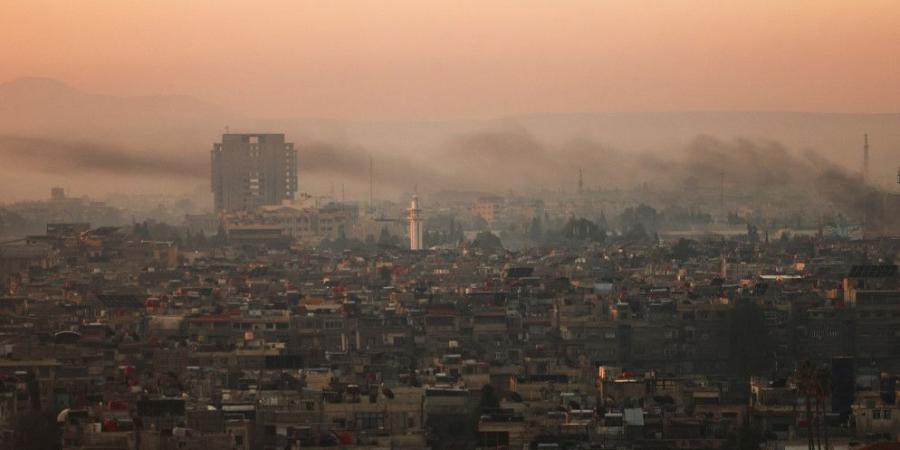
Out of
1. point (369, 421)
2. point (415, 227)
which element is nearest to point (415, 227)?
Result: point (415, 227)

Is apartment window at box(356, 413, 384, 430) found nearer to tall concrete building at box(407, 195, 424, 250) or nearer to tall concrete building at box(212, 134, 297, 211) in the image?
tall concrete building at box(407, 195, 424, 250)

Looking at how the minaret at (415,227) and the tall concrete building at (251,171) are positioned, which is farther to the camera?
the tall concrete building at (251,171)

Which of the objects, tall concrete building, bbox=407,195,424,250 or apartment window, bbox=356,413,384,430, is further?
tall concrete building, bbox=407,195,424,250

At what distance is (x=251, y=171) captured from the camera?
191 meters

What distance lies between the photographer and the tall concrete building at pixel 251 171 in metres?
188

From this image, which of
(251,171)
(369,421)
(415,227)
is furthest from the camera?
(251,171)

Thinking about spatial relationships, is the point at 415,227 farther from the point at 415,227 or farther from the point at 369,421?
the point at 369,421

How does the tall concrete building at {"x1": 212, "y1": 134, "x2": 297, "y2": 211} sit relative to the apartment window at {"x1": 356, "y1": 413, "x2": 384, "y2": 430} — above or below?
above

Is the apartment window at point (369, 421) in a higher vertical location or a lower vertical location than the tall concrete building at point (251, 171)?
lower

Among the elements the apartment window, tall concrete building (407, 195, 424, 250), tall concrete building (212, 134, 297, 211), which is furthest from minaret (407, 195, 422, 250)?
the apartment window

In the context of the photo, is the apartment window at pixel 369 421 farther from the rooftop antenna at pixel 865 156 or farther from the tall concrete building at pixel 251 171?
the tall concrete building at pixel 251 171

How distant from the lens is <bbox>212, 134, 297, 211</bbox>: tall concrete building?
18762 cm

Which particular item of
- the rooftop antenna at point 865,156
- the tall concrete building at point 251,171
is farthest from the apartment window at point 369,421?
the tall concrete building at point 251,171

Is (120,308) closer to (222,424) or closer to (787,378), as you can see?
(787,378)
